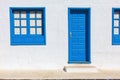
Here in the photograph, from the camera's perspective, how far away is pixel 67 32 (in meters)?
10.8

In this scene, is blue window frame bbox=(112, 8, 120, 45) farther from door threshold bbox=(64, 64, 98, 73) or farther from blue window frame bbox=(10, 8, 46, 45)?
blue window frame bbox=(10, 8, 46, 45)

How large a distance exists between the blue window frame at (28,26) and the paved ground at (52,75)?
1225mm

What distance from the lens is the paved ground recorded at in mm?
9227

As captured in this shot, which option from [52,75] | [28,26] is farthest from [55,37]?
[52,75]

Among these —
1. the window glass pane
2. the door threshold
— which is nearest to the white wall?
the window glass pane

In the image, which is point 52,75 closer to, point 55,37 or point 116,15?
point 55,37

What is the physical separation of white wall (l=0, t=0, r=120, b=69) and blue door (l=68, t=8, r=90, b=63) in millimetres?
219

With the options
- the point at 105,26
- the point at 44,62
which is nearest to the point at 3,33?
the point at 44,62

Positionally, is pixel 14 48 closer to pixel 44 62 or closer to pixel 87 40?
pixel 44 62

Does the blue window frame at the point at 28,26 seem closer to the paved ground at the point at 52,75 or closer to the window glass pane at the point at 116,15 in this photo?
the paved ground at the point at 52,75

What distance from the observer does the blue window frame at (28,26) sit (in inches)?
425

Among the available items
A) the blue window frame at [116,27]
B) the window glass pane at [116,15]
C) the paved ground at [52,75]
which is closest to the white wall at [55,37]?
the blue window frame at [116,27]

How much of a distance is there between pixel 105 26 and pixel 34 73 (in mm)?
3318

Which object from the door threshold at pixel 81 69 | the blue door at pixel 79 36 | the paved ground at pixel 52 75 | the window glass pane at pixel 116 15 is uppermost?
the window glass pane at pixel 116 15
